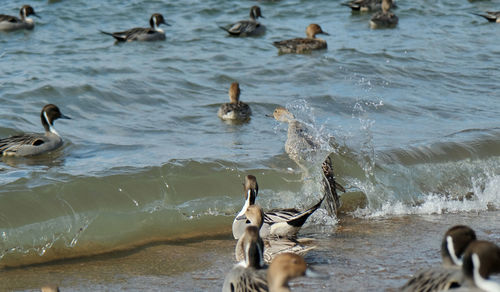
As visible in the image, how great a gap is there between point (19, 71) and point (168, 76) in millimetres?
2691

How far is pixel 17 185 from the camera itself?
8.72m

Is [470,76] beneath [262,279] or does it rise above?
beneath

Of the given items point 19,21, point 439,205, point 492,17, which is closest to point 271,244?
point 439,205

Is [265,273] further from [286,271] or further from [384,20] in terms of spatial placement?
[384,20]

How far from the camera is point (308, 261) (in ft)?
23.0

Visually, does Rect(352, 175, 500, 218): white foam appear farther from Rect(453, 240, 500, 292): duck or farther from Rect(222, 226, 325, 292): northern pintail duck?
Rect(453, 240, 500, 292): duck

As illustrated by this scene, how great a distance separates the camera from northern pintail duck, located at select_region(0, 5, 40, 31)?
19058mm

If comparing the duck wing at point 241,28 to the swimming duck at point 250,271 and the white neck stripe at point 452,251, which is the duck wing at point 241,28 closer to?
the swimming duck at point 250,271

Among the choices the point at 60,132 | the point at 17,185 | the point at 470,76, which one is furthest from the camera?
the point at 470,76

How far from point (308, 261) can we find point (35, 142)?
514cm

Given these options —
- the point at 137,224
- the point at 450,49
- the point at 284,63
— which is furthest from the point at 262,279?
the point at 450,49

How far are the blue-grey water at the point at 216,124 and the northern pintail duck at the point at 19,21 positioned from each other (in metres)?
0.42

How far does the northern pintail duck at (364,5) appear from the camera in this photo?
74.5 feet

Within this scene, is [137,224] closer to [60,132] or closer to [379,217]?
[379,217]
